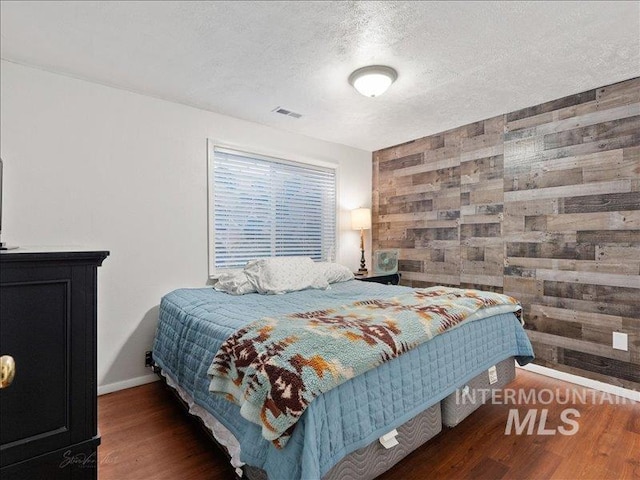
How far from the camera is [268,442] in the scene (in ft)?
4.24

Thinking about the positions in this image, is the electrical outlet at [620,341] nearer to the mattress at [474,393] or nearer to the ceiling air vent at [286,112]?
the mattress at [474,393]

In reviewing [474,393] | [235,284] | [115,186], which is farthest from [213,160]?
[474,393]

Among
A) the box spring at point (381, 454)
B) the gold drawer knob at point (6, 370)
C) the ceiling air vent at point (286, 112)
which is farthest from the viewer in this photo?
the ceiling air vent at point (286, 112)

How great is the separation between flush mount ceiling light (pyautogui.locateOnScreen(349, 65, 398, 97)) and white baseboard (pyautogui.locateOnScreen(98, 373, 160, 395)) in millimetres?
2823

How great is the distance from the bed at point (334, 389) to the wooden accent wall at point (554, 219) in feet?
2.59

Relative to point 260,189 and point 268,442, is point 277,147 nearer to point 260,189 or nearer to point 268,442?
point 260,189

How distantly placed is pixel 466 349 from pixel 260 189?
2.45 meters

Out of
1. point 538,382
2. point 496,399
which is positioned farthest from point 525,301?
point 496,399

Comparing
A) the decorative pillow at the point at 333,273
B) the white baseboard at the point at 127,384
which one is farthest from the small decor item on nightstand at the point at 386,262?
the white baseboard at the point at 127,384

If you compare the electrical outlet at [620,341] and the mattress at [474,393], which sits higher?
the electrical outlet at [620,341]

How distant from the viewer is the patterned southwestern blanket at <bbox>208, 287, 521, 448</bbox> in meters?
1.22

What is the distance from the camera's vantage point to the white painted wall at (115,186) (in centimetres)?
235

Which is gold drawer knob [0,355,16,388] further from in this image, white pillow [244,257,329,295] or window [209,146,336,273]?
window [209,146,336,273]

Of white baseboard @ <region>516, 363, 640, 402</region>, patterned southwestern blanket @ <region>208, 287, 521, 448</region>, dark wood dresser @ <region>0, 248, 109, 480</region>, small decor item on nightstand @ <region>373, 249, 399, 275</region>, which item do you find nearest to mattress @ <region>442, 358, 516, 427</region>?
patterned southwestern blanket @ <region>208, 287, 521, 448</region>
